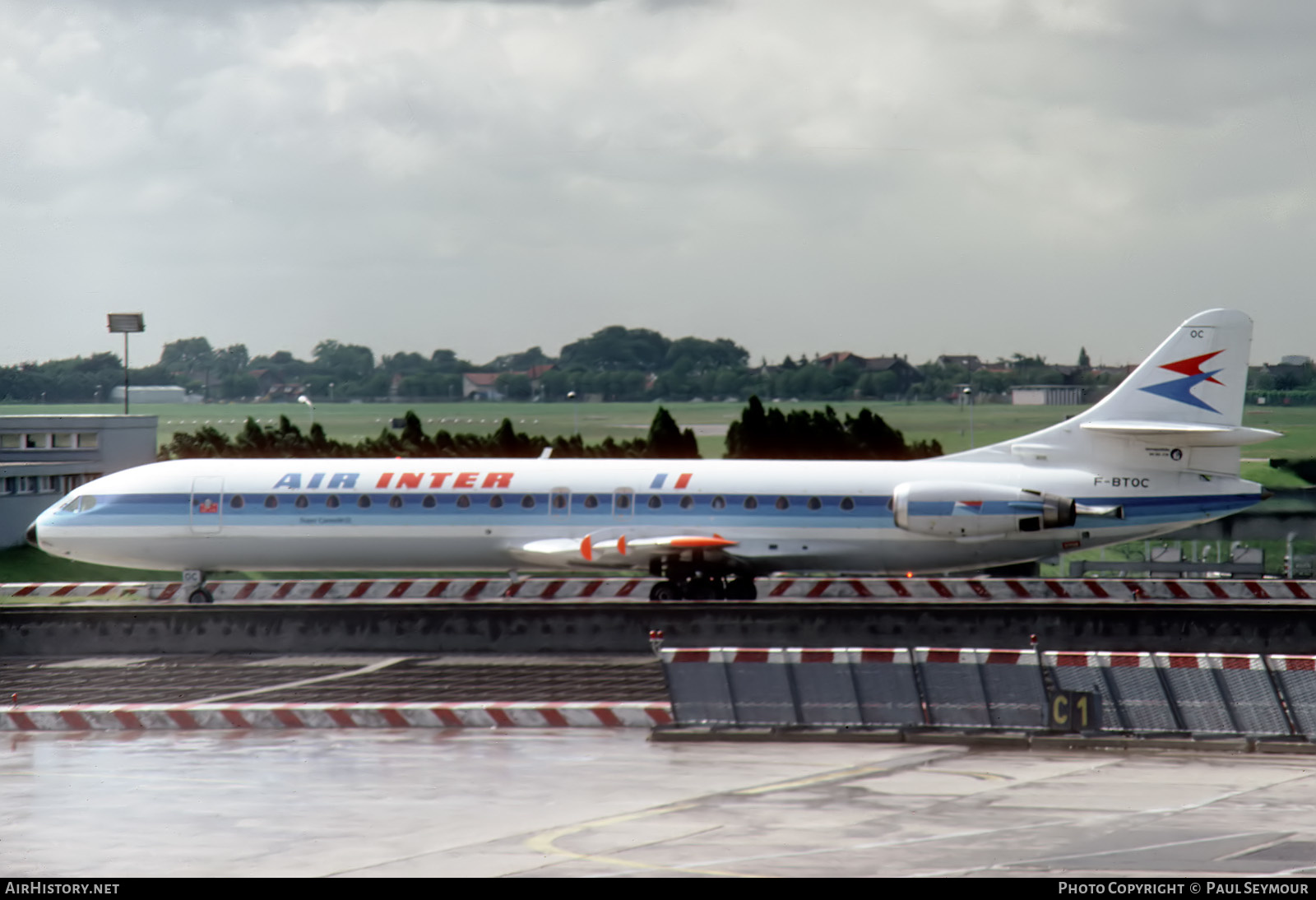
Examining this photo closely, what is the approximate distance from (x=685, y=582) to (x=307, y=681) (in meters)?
12.2

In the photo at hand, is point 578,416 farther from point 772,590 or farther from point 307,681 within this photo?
point 307,681

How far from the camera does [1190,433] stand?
34938mm

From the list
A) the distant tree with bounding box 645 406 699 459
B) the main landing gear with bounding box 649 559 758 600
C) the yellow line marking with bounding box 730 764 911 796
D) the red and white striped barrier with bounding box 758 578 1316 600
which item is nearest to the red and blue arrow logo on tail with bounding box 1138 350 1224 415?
the red and white striped barrier with bounding box 758 578 1316 600

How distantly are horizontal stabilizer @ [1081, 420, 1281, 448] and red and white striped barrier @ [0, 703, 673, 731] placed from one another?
18172 mm

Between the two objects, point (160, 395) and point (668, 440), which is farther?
point (160, 395)

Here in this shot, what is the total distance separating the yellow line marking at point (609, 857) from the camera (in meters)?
12.6

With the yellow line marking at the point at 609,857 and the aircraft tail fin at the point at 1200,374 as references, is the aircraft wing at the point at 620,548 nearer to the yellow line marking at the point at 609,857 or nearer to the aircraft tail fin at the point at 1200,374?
the aircraft tail fin at the point at 1200,374

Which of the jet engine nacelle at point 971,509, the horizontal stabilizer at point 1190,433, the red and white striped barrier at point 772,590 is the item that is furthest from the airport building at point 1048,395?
the jet engine nacelle at point 971,509

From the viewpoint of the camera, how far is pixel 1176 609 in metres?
26.5

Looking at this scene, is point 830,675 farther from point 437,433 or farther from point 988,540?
point 437,433

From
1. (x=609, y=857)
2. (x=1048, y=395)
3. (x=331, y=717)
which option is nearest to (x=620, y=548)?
(x=331, y=717)

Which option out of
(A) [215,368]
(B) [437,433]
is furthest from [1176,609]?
(A) [215,368]

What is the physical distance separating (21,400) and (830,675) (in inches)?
4434

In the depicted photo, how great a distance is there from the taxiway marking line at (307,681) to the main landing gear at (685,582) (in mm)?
9233
